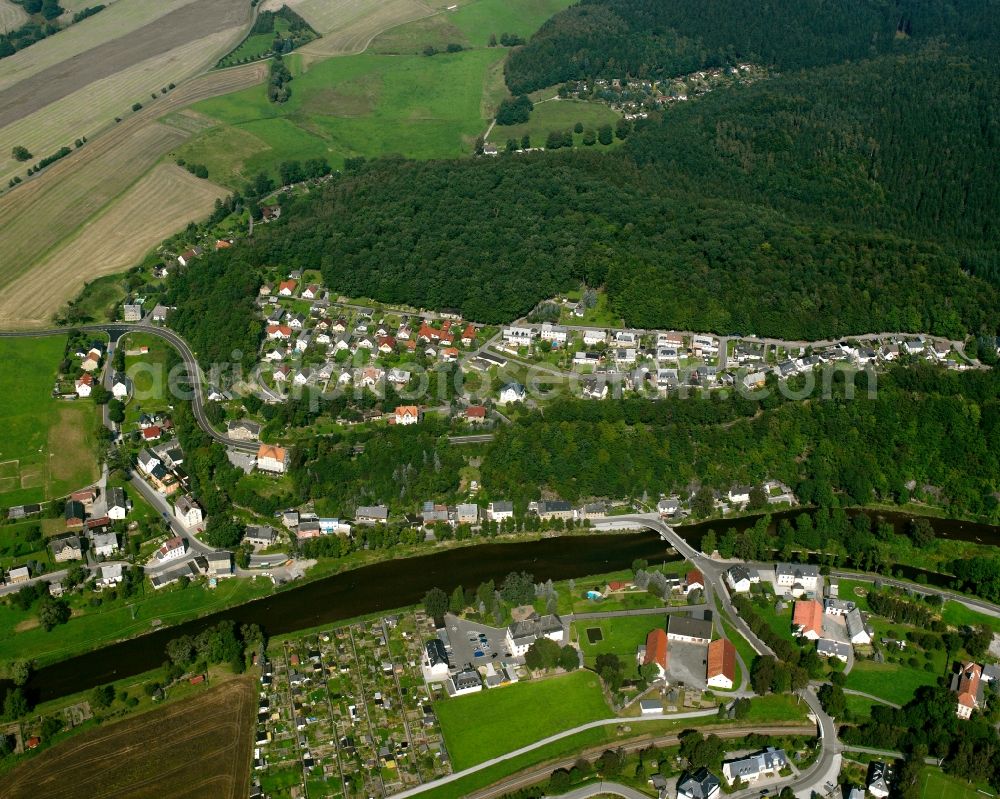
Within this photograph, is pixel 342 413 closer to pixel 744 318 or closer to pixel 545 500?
pixel 545 500

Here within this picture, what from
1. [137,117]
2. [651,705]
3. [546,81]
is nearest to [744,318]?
[651,705]

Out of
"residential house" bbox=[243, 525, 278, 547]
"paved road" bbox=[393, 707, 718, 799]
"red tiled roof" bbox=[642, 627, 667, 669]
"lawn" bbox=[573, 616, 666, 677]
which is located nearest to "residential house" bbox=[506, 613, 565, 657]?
"lawn" bbox=[573, 616, 666, 677]

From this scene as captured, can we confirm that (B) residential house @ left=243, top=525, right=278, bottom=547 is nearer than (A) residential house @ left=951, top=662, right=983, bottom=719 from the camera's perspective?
No

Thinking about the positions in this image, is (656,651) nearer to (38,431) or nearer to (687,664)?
(687,664)

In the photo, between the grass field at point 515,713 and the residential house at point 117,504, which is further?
the residential house at point 117,504

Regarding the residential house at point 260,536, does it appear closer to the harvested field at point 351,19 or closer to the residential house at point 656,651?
the residential house at point 656,651

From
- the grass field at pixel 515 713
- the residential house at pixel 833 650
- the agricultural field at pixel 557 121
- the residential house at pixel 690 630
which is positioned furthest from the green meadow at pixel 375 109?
the residential house at pixel 833 650

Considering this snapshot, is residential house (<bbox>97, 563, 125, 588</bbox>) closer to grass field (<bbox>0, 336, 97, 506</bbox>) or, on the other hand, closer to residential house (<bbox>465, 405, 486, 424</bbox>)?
grass field (<bbox>0, 336, 97, 506</bbox>)
